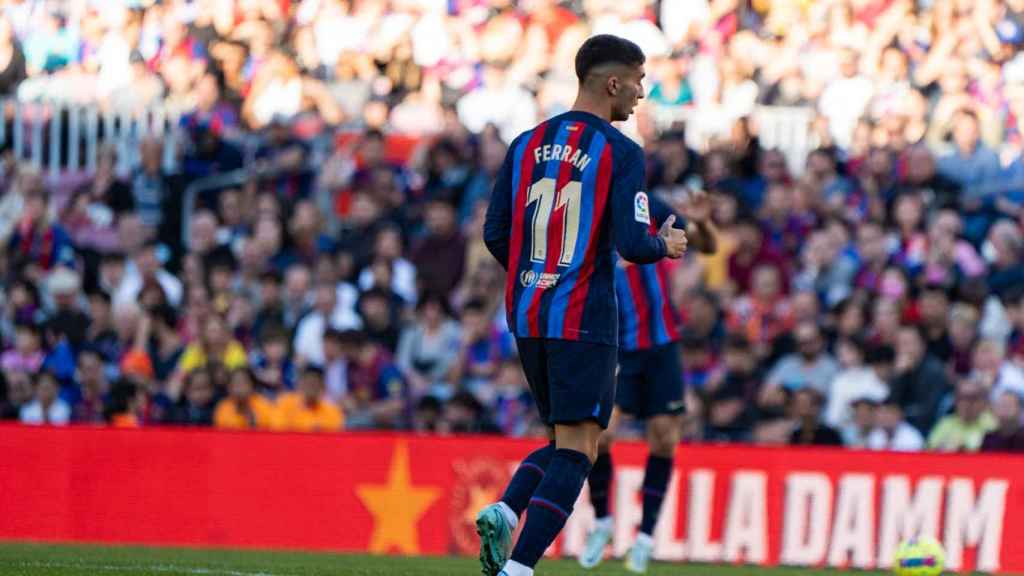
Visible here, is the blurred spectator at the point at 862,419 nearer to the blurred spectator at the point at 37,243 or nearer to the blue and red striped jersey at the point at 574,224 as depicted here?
the blurred spectator at the point at 37,243

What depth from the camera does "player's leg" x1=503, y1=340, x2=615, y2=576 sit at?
8359mm

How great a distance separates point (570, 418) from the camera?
840cm

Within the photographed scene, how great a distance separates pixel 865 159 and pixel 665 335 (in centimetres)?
748

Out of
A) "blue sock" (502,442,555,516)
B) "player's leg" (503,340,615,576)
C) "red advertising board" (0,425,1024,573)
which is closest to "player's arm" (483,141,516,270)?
"player's leg" (503,340,615,576)

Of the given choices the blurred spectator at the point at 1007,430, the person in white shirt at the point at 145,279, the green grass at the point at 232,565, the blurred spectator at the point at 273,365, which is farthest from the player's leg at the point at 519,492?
the person in white shirt at the point at 145,279

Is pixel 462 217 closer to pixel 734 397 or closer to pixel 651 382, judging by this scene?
pixel 734 397

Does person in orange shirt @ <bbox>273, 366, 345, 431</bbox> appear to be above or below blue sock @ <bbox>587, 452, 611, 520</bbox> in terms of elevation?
below

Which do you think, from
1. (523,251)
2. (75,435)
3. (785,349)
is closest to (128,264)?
(75,435)

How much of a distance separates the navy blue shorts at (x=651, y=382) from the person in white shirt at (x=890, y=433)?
3.93 metres

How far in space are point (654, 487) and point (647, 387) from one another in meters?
0.64

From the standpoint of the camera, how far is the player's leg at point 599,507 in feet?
40.4

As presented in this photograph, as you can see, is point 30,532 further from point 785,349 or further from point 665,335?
point 785,349

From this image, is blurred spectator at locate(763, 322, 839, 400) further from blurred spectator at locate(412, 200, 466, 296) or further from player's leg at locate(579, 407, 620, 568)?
player's leg at locate(579, 407, 620, 568)

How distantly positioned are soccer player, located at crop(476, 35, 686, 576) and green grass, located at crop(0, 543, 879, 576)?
235 centimetres
